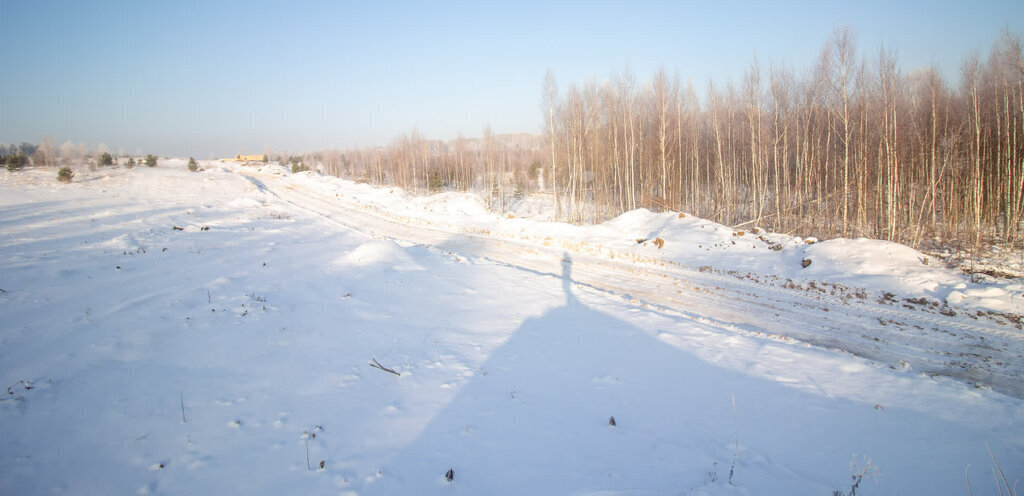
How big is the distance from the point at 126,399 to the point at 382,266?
6.87 metres

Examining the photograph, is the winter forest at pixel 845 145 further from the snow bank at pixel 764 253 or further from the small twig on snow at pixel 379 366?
the small twig on snow at pixel 379 366

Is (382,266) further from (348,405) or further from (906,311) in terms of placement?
(906,311)

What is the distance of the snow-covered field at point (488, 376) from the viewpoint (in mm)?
3752

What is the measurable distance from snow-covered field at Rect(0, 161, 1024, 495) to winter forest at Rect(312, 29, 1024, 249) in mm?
8642

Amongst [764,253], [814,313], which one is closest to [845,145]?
[764,253]

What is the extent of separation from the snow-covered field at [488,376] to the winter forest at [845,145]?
8.64 meters

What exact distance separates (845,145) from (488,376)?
19.3 meters

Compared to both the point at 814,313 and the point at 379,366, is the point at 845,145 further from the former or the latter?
the point at 379,366

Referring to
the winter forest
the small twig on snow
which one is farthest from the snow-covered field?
the winter forest

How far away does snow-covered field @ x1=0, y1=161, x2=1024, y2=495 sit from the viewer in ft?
12.3

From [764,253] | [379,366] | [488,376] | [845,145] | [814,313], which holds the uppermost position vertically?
[845,145]

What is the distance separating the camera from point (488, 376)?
559 centimetres

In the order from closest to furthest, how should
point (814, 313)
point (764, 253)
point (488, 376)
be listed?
point (488, 376) < point (814, 313) < point (764, 253)

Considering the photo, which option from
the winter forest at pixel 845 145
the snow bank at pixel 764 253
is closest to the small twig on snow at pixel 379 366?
the snow bank at pixel 764 253
